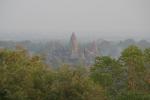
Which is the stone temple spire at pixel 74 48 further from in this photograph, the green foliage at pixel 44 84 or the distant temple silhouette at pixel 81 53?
the green foliage at pixel 44 84

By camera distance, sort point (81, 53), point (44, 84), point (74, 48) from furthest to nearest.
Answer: point (74, 48)
point (81, 53)
point (44, 84)

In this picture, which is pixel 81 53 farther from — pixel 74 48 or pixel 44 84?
pixel 44 84

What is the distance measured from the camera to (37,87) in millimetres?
31719

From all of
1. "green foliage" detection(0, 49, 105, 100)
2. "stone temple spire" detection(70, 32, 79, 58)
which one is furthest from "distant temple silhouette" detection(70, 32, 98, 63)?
"green foliage" detection(0, 49, 105, 100)

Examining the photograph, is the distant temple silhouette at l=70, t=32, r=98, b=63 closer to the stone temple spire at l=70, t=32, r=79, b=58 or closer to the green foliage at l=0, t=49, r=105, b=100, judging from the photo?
the stone temple spire at l=70, t=32, r=79, b=58

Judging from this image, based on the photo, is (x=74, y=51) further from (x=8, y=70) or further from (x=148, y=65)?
(x=8, y=70)

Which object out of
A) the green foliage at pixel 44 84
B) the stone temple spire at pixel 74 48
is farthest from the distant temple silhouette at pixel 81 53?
the green foliage at pixel 44 84

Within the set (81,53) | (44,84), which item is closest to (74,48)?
(81,53)

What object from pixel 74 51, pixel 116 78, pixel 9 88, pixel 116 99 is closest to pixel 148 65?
pixel 116 78

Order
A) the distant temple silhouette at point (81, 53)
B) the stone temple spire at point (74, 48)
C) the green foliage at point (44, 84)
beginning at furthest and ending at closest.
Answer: the stone temple spire at point (74, 48) < the distant temple silhouette at point (81, 53) < the green foliage at point (44, 84)

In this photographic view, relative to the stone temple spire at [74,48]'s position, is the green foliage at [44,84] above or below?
below

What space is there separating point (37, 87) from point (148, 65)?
15.9m

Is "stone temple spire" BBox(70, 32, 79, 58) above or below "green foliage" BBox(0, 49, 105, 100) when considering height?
above

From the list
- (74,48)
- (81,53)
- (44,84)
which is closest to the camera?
(44,84)
